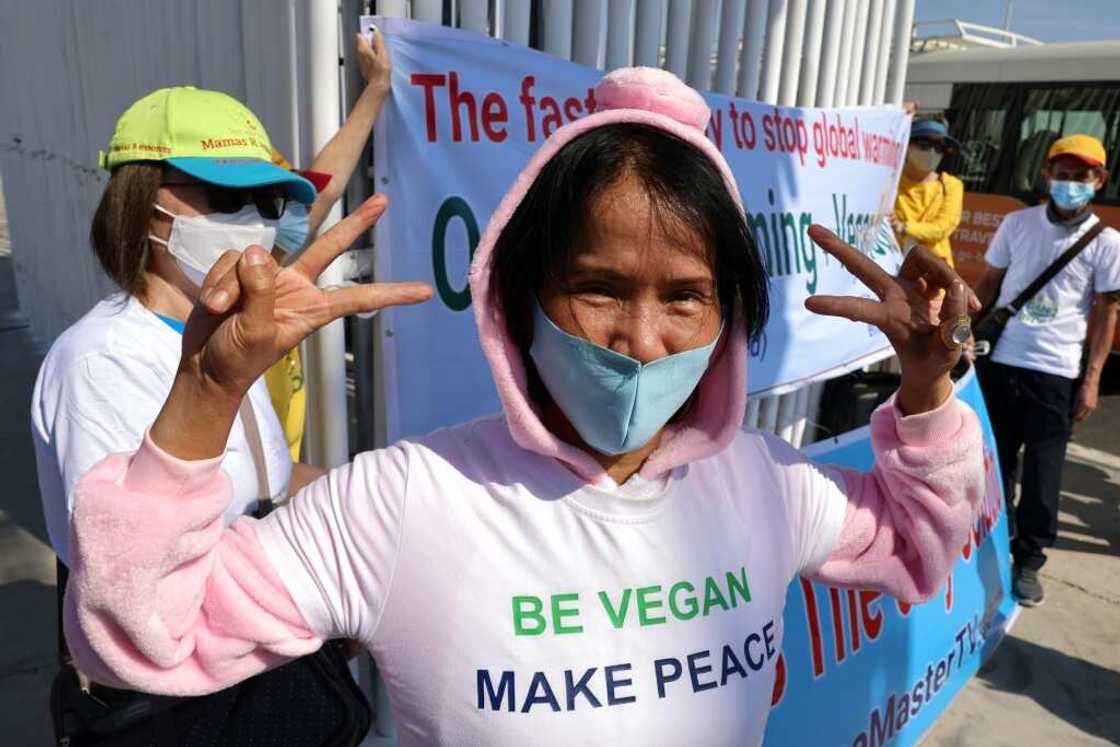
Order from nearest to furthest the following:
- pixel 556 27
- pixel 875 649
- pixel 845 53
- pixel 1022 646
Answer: pixel 875 649
pixel 556 27
pixel 1022 646
pixel 845 53

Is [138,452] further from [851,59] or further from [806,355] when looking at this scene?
[851,59]

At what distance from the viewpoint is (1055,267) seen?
12.2ft

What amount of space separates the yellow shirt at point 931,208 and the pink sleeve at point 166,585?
14.7ft

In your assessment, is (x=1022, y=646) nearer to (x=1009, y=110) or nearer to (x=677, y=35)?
(x=677, y=35)

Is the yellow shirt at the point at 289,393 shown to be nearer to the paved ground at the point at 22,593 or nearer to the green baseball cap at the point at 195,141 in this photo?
the green baseball cap at the point at 195,141

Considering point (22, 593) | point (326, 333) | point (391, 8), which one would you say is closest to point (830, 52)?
point (391, 8)

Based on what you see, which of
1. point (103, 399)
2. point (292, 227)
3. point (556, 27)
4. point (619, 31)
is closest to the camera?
point (103, 399)

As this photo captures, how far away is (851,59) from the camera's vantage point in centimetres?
371

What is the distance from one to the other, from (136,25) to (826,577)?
2.98 meters

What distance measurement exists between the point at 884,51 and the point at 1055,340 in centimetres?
156

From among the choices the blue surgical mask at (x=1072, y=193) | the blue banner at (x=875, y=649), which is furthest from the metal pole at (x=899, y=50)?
the blue banner at (x=875, y=649)

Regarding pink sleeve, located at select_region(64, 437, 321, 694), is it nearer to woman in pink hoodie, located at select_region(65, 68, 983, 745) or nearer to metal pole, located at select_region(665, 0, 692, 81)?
woman in pink hoodie, located at select_region(65, 68, 983, 745)

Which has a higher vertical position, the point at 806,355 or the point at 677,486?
the point at 677,486

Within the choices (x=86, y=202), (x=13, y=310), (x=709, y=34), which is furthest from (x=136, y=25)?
(x=13, y=310)
